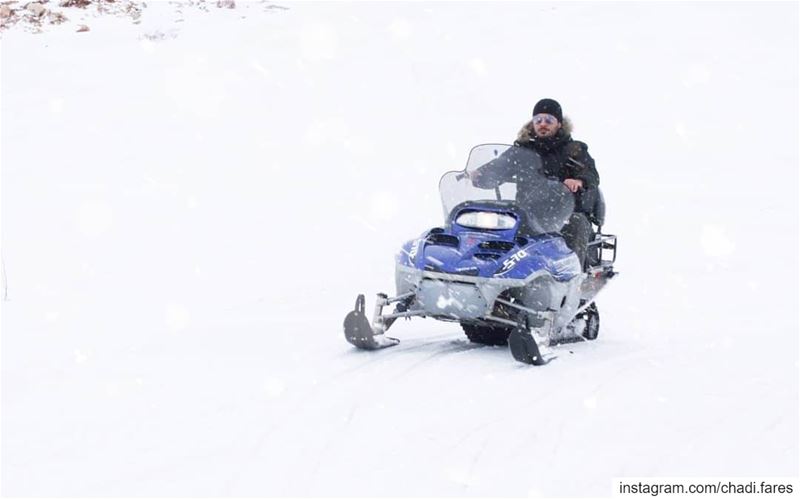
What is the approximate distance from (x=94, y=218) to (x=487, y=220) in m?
7.52

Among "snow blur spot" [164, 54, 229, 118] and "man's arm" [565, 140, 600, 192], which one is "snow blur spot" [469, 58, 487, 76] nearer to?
"snow blur spot" [164, 54, 229, 118]

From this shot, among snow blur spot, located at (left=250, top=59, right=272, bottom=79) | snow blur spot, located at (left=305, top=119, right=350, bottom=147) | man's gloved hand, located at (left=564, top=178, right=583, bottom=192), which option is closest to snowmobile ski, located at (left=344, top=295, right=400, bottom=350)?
man's gloved hand, located at (left=564, top=178, right=583, bottom=192)

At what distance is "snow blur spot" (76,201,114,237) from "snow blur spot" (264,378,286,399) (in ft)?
23.3

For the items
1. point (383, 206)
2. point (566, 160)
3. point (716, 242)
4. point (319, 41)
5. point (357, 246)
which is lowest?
point (716, 242)

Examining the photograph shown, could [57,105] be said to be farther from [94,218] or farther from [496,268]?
[496,268]

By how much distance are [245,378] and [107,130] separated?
11.2 metres

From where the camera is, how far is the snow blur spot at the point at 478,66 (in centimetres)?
1826

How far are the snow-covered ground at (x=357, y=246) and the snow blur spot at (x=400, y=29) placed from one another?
38 cm

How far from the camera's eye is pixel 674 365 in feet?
19.8

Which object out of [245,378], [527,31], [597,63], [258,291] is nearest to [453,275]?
[245,378]

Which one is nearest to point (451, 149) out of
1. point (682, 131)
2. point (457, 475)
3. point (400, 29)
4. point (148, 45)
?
point (682, 131)

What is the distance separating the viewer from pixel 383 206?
13.4 m

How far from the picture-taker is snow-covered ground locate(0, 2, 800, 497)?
13.8 feet

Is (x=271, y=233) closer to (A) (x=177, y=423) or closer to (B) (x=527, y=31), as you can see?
(A) (x=177, y=423)
